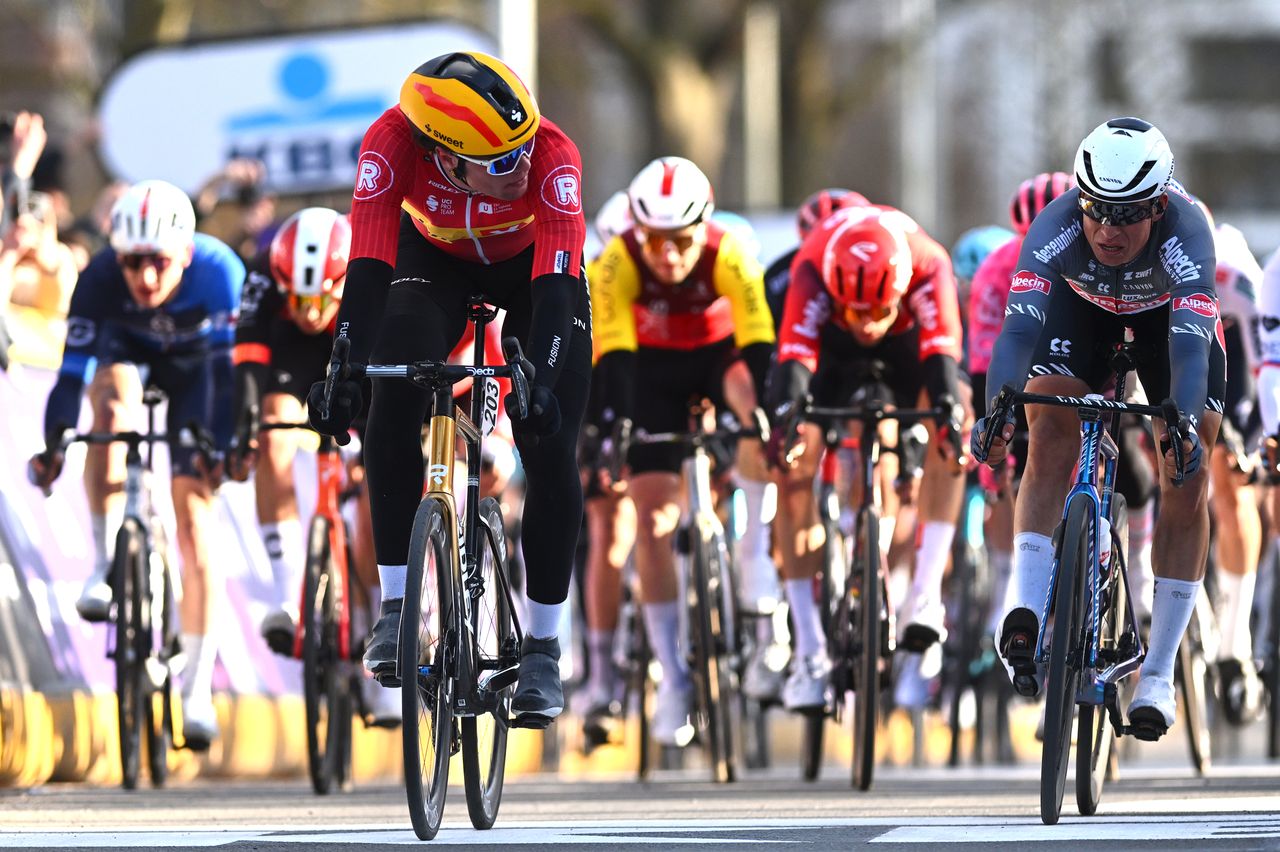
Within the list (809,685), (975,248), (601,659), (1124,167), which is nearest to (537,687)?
(1124,167)

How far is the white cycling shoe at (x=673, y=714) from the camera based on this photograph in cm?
1243

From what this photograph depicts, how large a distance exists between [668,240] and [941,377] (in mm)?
1485

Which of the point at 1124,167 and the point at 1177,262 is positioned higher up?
the point at 1124,167

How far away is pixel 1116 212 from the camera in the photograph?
345 inches

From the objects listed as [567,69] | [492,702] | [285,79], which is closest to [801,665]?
[492,702]

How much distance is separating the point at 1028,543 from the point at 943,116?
52311 mm

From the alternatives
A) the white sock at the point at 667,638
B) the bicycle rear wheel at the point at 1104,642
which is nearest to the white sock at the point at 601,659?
the white sock at the point at 667,638

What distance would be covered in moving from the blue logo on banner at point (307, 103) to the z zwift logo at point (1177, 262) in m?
9.64

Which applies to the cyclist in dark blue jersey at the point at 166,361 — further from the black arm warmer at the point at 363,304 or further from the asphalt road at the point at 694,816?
the black arm warmer at the point at 363,304

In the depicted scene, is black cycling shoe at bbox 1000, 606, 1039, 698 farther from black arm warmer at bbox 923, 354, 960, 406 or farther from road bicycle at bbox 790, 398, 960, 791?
black arm warmer at bbox 923, 354, 960, 406

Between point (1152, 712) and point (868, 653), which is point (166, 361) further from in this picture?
point (1152, 712)

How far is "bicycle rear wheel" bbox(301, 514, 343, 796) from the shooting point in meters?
11.2

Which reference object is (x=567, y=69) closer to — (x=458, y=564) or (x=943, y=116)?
(x=943, y=116)

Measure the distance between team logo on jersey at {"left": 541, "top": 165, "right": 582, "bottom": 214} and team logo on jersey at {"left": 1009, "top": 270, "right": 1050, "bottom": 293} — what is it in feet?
4.85
